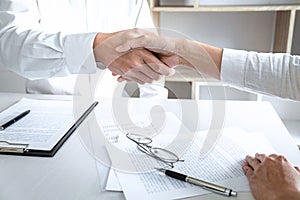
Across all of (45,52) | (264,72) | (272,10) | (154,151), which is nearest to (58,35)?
(45,52)

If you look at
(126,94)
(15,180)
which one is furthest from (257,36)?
(15,180)

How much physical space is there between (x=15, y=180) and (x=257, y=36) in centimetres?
149

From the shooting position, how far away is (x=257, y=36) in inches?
69.0

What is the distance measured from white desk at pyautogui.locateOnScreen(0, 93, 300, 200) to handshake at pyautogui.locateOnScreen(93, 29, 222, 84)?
14 centimetres

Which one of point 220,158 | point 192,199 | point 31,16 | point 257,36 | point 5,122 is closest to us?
point 192,199

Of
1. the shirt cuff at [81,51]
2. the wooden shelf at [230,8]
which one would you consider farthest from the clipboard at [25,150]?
the wooden shelf at [230,8]

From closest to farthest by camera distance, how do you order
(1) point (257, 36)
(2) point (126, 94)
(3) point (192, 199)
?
(3) point (192, 199)
(2) point (126, 94)
(1) point (257, 36)

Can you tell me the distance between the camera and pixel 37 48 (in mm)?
902

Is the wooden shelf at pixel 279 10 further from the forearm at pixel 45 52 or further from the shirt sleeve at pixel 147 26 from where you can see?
the forearm at pixel 45 52

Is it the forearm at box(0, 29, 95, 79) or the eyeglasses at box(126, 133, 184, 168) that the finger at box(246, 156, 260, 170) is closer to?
the eyeglasses at box(126, 133, 184, 168)

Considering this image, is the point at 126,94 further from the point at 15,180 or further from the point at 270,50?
the point at 270,50

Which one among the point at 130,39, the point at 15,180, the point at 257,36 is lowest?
the point at 15,180

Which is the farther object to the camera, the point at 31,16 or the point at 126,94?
the point at 31,16

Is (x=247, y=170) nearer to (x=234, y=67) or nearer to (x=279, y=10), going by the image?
(x=234, y=67)
